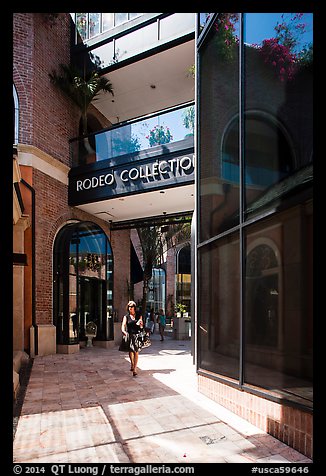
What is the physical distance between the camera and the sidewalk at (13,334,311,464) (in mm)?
4090

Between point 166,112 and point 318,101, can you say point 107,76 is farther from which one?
point 318,101

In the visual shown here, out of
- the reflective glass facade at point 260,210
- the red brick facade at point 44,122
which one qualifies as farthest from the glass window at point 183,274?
the reflective glass facade at point 260,210

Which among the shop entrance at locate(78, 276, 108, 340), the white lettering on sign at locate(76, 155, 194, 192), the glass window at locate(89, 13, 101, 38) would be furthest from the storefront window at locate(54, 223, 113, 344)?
the glass window at locate(89, 13, 101, 38)

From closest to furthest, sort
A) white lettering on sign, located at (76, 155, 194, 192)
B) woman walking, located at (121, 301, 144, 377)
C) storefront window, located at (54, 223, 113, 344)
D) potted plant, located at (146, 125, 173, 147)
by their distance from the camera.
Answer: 1. woman walking, located at (121, 301, 144, 377)
2. white lettering on sign, located at (76, 155, 194, 192)
3. potted plant, located at (146, 125, 173, 147)
4. storefront window, located at (54, 223, 113, 344)

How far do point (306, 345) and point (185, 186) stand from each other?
7.33 meters

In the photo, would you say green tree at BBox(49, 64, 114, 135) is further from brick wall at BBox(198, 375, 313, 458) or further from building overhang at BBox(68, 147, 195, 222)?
brick wall at BBox(198, 375, 313, 458)

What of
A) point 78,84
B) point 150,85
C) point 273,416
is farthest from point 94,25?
point 273,416

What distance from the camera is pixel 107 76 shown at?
1502 centimetres

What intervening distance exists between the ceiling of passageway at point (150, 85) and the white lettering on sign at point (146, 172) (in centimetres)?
463

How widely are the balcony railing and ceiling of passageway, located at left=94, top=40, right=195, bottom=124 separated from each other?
133 inches

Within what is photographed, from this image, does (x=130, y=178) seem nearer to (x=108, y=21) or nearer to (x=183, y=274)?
(x=108, y=21)

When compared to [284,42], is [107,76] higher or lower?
higher

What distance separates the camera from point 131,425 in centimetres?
515
